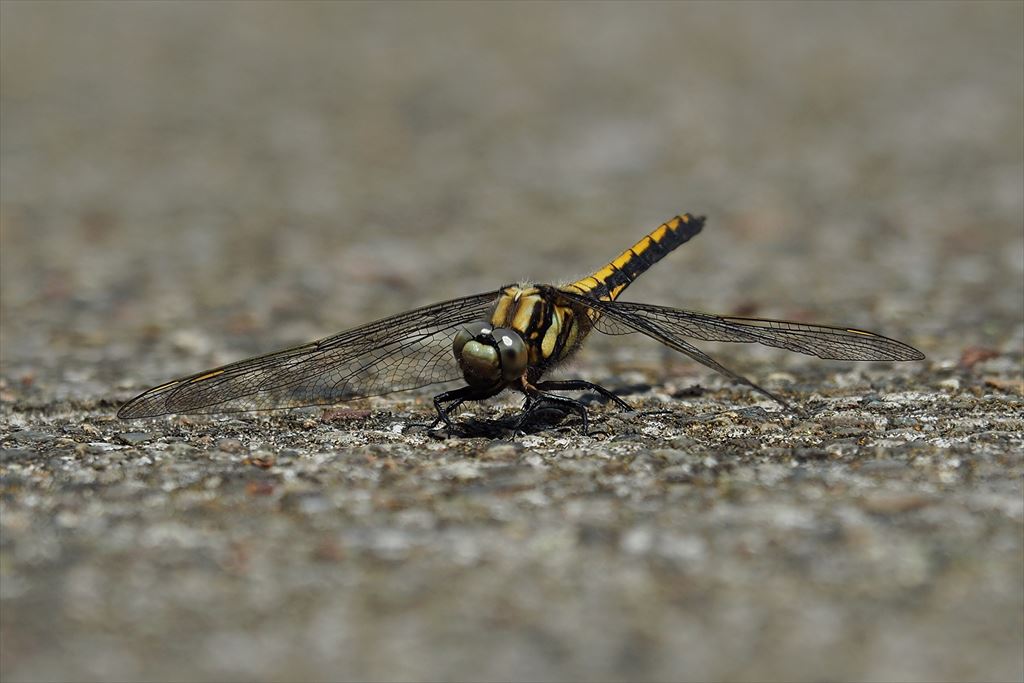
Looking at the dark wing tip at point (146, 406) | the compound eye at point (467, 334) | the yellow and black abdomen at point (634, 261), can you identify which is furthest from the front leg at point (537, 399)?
the dark wing tip at point (146, 406)

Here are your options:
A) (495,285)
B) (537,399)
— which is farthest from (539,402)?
(495,285)

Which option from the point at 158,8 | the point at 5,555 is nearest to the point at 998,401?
the point at 5,555

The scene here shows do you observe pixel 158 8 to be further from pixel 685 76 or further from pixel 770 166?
pixel 770 166

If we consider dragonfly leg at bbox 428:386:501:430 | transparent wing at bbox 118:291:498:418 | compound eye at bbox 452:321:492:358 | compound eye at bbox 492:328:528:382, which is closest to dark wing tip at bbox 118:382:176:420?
transparent wing at bbox 118:291:498:418

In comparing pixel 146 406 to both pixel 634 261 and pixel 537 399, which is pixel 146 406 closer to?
pixel 537 399

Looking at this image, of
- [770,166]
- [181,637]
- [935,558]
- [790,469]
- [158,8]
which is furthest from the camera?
[158,8]

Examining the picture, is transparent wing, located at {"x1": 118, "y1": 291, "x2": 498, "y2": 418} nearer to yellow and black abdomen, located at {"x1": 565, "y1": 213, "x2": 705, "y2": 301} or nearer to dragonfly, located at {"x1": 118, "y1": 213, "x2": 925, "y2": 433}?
dragonfly, located at {"x1": 118, "y1": 213, "x2": 925, "y2": 433}

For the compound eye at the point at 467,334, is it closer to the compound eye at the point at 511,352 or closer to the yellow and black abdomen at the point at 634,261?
the compound eye at the point at 511,352
